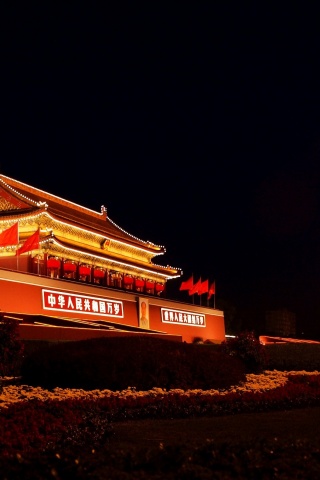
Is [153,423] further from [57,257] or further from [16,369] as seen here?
[57,257]

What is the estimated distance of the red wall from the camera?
71.7ft

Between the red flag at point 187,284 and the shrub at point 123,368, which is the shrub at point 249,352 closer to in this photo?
the shrub at point 123,368

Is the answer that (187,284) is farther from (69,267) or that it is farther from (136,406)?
(136,406)

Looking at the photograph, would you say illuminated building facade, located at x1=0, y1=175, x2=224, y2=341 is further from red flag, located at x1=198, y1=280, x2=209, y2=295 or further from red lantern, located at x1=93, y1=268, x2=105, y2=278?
red flag, located at x1=198, y1=280, x2=209, y2=295

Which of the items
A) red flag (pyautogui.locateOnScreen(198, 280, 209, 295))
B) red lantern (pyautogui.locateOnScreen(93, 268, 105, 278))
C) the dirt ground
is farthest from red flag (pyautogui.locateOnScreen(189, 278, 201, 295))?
the dirt ground

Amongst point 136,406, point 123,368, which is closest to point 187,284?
point 123,368

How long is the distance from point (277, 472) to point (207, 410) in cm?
426

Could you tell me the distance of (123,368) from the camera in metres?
10.4

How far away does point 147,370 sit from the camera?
1048 centimetres

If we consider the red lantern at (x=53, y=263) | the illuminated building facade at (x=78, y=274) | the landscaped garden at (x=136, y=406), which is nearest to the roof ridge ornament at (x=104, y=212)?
the illuminated building facade at (x=78, y=274)

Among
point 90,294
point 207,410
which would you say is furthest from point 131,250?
point 207,410

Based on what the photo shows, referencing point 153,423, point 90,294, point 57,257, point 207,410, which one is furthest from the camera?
point 57,257

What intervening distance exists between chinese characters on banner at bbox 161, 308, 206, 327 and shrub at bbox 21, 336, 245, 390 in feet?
64.5

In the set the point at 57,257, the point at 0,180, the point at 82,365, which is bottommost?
the point at 82,365
